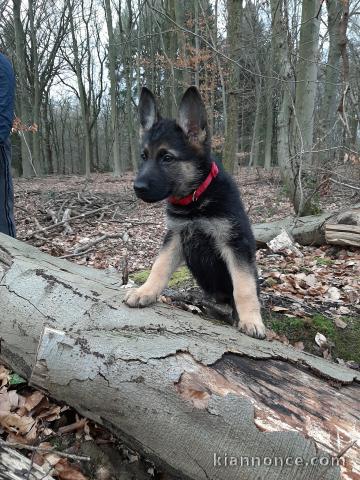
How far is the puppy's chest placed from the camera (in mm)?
3396

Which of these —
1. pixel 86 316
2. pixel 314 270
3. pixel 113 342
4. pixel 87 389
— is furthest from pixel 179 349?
pixel 314 270

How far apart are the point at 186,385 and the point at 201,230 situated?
1676mm

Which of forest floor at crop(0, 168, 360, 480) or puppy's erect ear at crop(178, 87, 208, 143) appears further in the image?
puppy's erect ear at crop(178, 87, 208, 143)

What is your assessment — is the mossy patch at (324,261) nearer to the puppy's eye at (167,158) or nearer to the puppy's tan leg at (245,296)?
the puppy's tan leg at (245,296)

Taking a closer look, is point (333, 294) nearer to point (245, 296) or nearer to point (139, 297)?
point (245, 296)

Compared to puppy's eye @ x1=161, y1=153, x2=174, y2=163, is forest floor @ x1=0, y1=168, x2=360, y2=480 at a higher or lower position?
lower

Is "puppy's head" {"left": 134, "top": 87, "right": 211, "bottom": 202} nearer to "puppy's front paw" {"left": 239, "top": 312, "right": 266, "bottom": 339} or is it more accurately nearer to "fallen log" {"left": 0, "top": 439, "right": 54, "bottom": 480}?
"puppy's front paw" {"left": 239, "top": 312, "right": 266, "bottom": 339}

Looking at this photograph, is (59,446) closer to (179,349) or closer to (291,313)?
(179,349)

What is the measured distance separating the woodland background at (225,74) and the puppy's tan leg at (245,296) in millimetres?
3561

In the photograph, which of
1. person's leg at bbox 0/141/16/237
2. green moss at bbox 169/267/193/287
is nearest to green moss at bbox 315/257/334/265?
green moss at bbox 169/267/193/287

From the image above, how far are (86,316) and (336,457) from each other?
1.72m

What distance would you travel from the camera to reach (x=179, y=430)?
201 cm

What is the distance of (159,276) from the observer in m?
3.43

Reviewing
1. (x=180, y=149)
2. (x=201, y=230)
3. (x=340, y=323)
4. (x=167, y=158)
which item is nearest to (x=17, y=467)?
(x=201, y=230)
